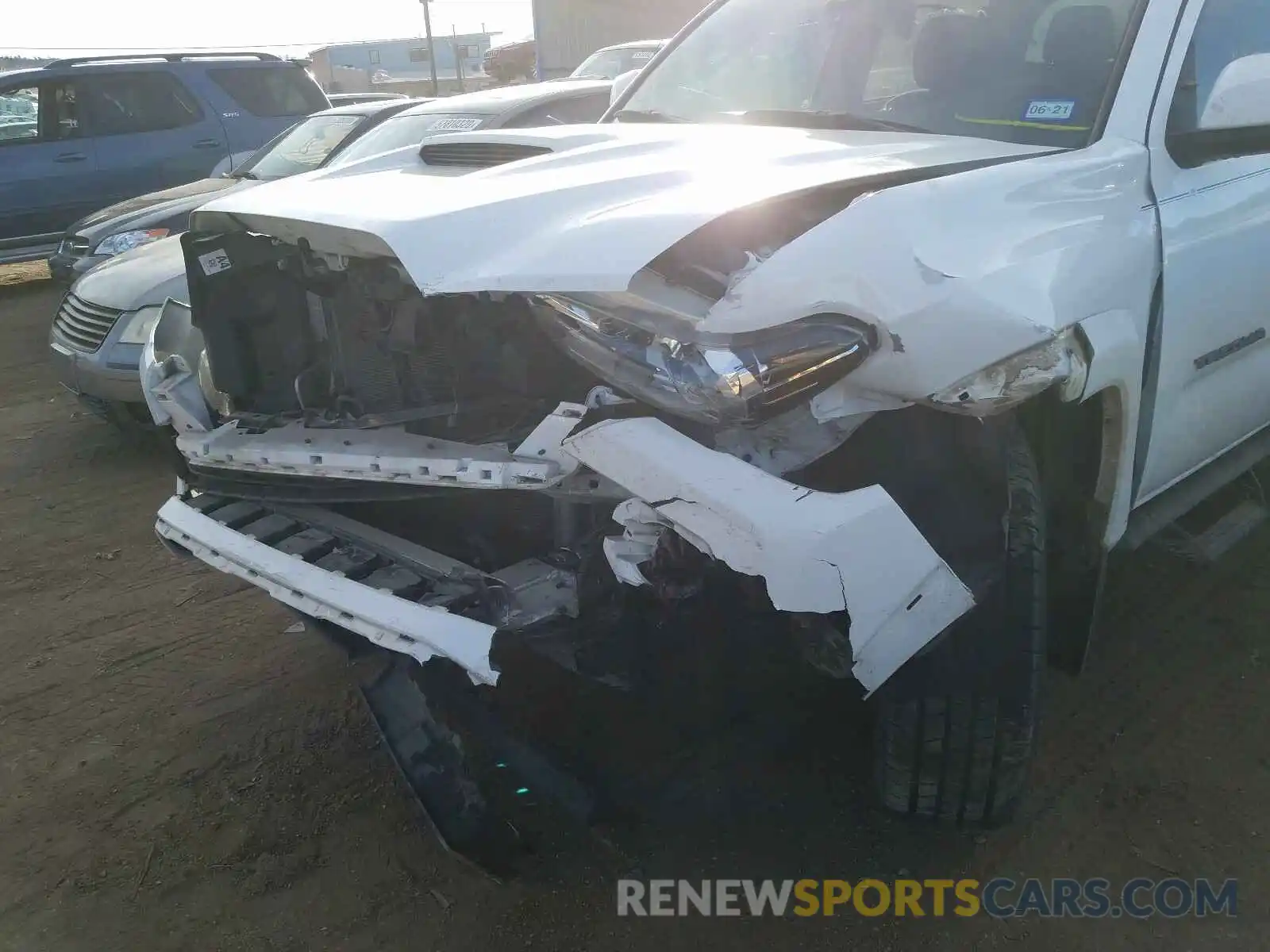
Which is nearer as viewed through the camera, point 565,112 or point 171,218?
point 565,112

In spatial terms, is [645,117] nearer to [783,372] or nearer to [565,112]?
[783,372]

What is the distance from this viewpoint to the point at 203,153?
888cm

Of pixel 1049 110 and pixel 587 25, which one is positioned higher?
pixel 587 25

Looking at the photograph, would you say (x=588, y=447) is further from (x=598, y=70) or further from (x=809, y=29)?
(x=598, y=70)

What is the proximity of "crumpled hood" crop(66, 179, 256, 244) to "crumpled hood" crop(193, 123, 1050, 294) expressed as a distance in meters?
4.36

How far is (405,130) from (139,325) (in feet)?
6.72

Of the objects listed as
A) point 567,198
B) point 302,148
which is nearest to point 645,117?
point 567,198

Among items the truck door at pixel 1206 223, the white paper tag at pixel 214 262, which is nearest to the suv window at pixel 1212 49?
the truck door at pixel 1206 223

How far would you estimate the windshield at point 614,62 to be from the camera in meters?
10.7

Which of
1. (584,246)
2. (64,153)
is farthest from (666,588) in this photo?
(64,153)

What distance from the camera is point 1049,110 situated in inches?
102

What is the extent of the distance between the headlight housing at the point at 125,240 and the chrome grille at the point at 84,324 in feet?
4.36

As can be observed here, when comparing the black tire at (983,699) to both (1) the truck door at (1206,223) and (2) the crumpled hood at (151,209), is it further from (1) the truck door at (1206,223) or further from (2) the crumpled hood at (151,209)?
(2) the crumpled hood at (151,209)

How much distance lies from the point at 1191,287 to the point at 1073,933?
1.55 metres
